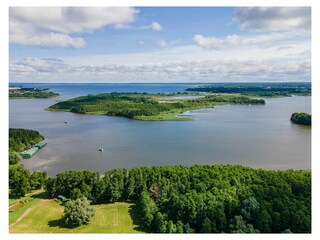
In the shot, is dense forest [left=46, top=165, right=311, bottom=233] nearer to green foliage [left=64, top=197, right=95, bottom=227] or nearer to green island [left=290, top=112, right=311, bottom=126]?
green foliage [left=64, top=197, right=95, bottom=227]

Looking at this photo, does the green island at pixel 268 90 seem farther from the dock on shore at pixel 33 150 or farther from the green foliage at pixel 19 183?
the green foliage at pixel 19 183

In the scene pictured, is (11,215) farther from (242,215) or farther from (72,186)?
(242,215)

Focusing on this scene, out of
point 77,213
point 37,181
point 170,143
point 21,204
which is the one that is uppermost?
point 170,143

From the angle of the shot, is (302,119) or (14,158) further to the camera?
(302,119)

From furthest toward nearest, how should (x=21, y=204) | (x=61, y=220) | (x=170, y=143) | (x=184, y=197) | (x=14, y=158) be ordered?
1. (x=170, y=143)
2. (x=14, y=158)
3. (x=21, y=204)
4. (x=61, y=220)
5. (x=184, y=197)

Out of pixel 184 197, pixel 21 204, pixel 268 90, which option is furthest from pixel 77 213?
pixel 268 90

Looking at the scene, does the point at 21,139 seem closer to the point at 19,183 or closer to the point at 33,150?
the point at 33,150

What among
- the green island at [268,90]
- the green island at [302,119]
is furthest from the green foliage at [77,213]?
the green island at [268,90]

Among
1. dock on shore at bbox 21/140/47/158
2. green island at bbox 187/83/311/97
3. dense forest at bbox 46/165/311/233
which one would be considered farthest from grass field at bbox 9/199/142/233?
green island at bbox 187/83/311/97
